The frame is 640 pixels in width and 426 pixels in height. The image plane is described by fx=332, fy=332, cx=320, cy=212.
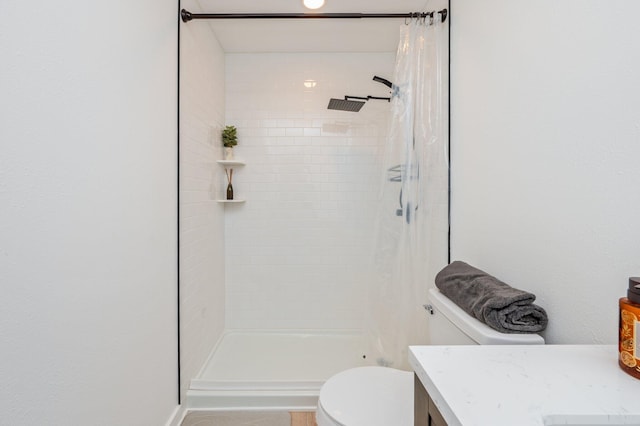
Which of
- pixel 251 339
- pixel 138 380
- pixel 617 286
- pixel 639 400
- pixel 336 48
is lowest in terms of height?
pixel 251 339

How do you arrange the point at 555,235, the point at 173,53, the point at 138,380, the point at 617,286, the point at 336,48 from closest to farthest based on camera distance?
1. the point at 617,286
2. the point at 555,235
3. the point at 138,380
4. the point at 173,53
5. the point at 336,48

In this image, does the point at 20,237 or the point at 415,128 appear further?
the point at 415,128

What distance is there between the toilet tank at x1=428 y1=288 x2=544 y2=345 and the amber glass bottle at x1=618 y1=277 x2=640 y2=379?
11.6 inches

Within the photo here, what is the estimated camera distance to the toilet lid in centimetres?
110

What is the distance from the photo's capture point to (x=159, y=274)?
4.98ft

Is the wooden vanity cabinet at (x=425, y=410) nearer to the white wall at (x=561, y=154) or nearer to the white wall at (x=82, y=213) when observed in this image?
the white wall at (x=561, y=154)

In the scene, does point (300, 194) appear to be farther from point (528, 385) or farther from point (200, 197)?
point (528, 385)

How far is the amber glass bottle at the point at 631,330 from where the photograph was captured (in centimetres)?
58

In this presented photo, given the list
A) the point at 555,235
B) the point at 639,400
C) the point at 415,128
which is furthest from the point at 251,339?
the point at 639,400

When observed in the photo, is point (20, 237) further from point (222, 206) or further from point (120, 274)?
point (222, 206)

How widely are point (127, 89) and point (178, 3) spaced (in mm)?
846

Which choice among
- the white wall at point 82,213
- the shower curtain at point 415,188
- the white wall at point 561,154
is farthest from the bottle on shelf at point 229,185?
the white wall at point 561,154

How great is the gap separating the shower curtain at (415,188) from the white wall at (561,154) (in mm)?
278

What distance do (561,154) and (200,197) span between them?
187 cm
